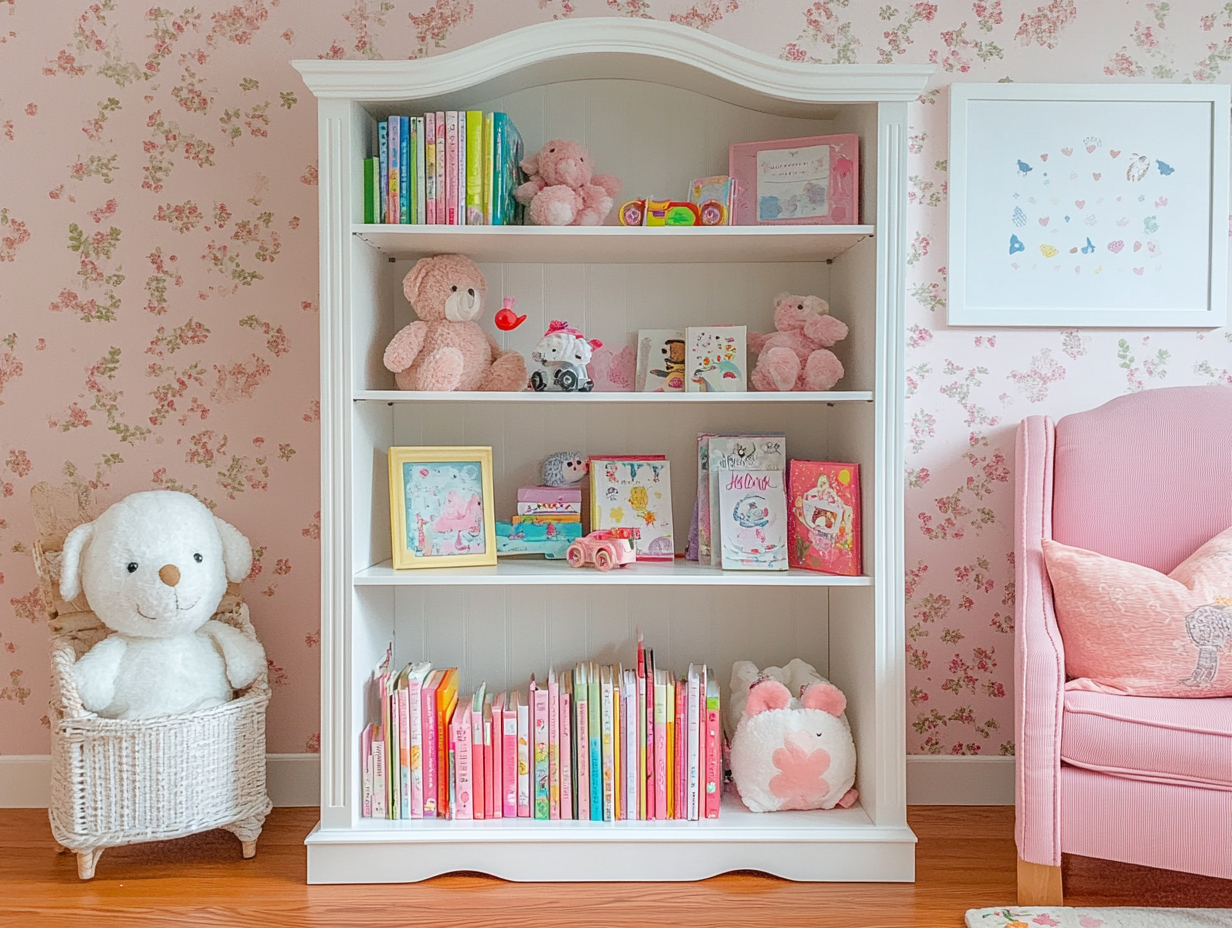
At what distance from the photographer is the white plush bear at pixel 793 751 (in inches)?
72.1

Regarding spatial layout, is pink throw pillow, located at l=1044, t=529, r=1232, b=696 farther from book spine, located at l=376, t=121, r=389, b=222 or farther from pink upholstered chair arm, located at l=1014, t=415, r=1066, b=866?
book spine, located at l=376, t=121, r=389, b=222

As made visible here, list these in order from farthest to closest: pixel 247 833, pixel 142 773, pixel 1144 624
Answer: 1. pixel 247 833
2. pixel 142 773
3. pixel 1144 624

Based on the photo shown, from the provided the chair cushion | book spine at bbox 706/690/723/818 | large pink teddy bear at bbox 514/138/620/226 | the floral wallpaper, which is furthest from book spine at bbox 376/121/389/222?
the chair cushion

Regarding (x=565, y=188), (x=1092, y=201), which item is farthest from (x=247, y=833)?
(x=1092, y=201)

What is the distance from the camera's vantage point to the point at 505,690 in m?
2.13

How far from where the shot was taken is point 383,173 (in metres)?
1.81

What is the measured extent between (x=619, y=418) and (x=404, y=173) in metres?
0.68

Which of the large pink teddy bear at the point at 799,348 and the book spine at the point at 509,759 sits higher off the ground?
the large pink teddy bear at the point at 799,348

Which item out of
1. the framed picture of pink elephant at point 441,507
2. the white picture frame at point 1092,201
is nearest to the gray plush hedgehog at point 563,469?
the framed picture of pink elephant at point 441,507

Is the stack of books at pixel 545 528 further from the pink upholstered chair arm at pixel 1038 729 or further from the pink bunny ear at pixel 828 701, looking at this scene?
the pink upholstered chair arm at pixel 1038 729

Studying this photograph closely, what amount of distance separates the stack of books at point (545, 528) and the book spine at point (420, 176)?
2.05ft

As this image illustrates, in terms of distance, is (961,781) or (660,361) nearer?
(660,361)

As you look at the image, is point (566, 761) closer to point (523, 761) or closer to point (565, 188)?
point (523, 761)

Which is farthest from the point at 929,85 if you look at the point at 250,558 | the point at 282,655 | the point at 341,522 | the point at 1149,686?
the point at 282,655
